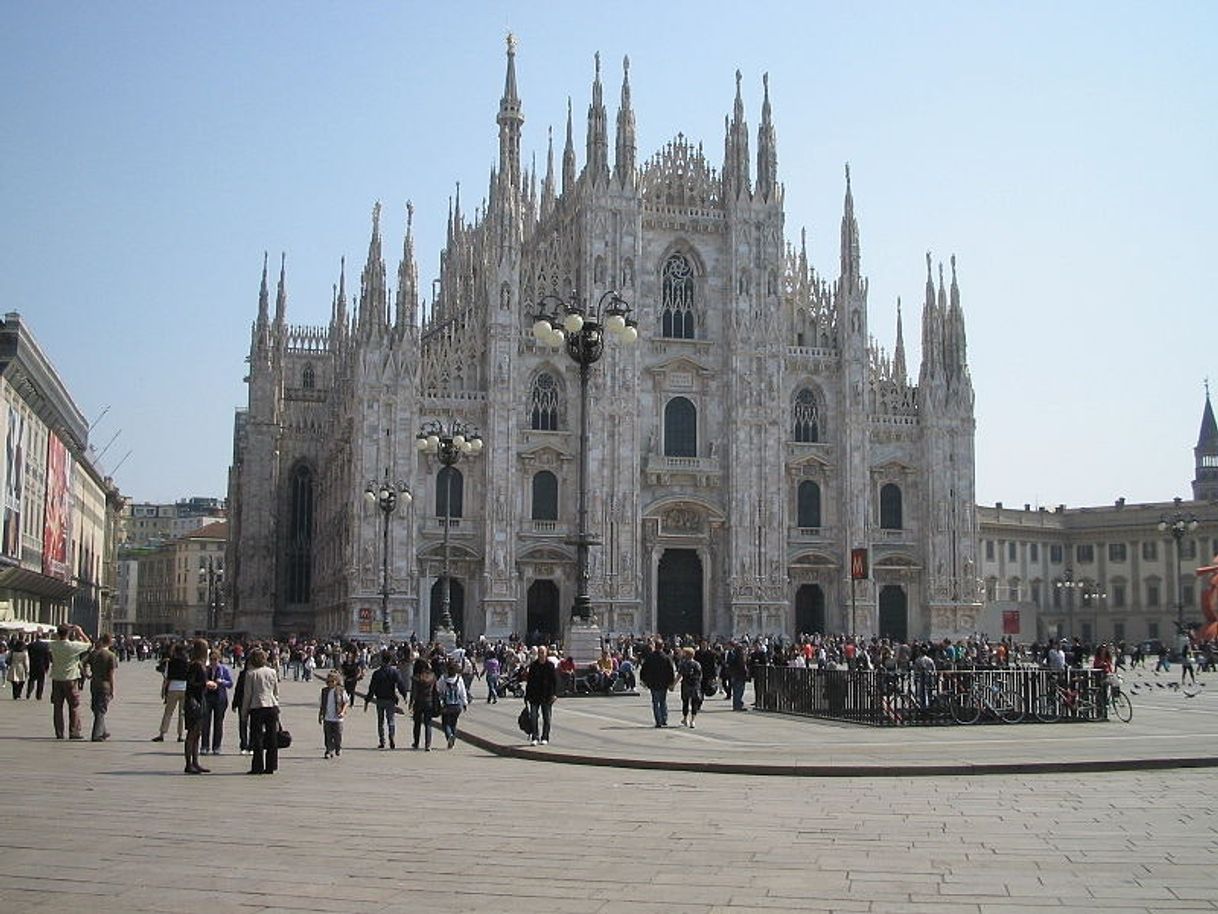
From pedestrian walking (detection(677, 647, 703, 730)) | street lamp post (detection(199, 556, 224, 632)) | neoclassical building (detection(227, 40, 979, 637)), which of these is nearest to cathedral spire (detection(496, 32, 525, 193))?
neoclassical building (detection(227, 40, 979, 637))

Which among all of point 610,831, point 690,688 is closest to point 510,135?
point 690,688

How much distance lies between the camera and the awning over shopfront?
50062mm

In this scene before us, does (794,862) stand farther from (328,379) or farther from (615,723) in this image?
(328,379)

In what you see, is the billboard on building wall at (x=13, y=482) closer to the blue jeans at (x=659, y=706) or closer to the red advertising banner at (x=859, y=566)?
the red advertising banner at (x=859, y=566)

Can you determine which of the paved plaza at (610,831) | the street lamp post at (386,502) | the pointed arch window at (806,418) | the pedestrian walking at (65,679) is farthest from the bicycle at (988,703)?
the pointed arch window at (806,418)

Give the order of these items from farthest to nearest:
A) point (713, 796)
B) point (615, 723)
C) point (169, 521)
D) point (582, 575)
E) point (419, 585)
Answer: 1. point (169, 521)
2. point (419, 585)
3. point (582, 575)
4. point (615, 723)
5. point (713, 796)

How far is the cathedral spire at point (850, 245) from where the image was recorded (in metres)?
61.8

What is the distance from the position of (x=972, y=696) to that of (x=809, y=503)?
123 ft

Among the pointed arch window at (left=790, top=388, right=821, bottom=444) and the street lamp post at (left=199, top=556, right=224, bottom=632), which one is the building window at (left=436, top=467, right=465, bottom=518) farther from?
the street lamp post at (left=199, top=556, right=224, bottom=632)

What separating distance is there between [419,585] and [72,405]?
1974 cm

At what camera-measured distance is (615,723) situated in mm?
25234

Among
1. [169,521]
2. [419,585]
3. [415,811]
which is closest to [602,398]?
[419,585]

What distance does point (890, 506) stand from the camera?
62.5 m

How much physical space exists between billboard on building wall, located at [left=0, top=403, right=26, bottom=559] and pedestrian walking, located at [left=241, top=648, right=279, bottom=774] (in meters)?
34.3
